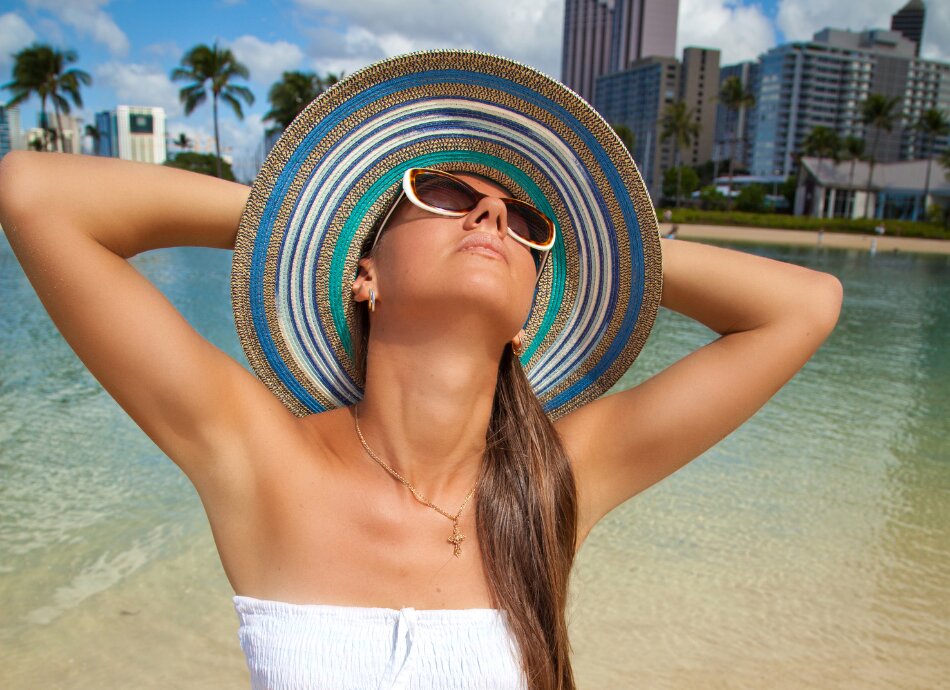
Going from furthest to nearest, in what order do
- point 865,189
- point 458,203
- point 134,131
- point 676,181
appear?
point 134,131
point 676,181
point 865,189
point 458,203

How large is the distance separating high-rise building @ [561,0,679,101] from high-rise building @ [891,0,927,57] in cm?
6543

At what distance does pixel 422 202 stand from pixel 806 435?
5794 mm

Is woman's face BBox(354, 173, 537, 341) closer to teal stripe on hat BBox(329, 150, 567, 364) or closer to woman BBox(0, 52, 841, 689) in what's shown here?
woman BBox(0, 52, 841, 689)

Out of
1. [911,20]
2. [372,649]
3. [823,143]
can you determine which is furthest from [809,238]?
[911,20]

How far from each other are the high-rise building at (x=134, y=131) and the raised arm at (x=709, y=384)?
15537 cm

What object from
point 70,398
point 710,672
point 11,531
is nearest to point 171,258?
point 70,398

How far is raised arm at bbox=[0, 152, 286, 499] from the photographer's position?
47.7 inches

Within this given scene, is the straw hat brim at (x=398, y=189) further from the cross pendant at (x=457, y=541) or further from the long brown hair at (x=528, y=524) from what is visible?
the cross pendant at (x=457, y=541)

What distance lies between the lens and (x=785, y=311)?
1.57 meters

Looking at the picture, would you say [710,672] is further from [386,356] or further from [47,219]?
[47,219]

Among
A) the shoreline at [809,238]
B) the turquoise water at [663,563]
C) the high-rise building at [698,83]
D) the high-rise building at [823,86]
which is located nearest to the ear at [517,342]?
the turquoise water at [663,563]

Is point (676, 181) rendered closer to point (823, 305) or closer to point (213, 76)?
point (213, 76)

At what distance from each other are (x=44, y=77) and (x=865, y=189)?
216ft

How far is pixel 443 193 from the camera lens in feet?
4.89
